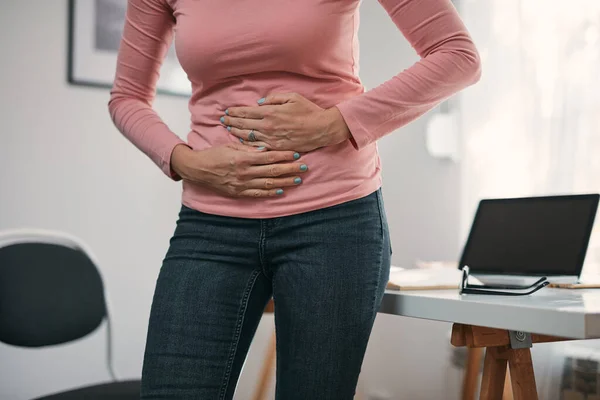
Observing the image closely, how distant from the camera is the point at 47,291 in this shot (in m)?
1.92

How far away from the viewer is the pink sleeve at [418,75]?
0.91m

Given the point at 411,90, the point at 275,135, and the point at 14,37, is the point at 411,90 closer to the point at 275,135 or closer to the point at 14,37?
the point at 275,135

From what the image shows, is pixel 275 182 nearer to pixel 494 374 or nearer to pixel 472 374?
pixel 494 374

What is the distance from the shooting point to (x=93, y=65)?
246 cm

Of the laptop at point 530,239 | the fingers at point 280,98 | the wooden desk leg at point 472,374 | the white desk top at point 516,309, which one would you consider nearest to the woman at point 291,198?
the fingers at point 280,98

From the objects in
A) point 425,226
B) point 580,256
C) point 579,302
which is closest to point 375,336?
point 425,226

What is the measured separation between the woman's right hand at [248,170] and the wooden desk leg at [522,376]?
53 centimetres

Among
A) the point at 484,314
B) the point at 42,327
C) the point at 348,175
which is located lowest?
the point at 42,327

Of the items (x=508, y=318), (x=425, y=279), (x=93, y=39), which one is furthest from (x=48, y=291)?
(x=508, y=318)

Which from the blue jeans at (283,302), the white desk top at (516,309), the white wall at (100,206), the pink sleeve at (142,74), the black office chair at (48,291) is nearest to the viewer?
the white desk top at (516,309)

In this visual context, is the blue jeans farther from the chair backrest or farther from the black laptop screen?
the chair backrest

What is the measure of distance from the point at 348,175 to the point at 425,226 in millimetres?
2128

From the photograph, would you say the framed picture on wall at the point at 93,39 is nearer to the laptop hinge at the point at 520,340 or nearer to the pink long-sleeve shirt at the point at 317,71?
the pink long-sleeve shirt at the point at 317,71

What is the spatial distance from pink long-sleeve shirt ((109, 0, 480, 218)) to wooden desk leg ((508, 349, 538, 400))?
17.4 inches
